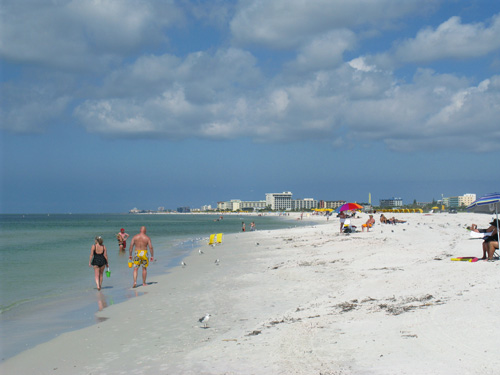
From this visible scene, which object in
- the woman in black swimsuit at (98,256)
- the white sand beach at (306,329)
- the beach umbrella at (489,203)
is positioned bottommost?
the white sand beach at (306,329)

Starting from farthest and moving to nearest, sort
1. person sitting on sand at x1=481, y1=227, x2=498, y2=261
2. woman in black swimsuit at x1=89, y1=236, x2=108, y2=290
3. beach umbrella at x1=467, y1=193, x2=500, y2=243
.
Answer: beach umbrella at x1=467, y1=193, x2=500, y2=243 → woman in black swimsuit at x1=89, y1=236, x2=108, y2=290 → person sitting on sand at x1=481, y1=227, x2=498, y2=261

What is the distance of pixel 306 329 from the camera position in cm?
697

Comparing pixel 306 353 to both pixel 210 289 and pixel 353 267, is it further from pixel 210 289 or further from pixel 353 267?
pixel 353 267

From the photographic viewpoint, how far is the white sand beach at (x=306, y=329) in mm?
5469

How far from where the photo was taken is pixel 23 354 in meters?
7.13

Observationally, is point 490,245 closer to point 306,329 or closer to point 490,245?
point 490,245

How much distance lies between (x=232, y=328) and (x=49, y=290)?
8538mm

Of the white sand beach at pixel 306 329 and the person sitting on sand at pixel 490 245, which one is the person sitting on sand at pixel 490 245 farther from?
the white sand beach at pixel 306 329

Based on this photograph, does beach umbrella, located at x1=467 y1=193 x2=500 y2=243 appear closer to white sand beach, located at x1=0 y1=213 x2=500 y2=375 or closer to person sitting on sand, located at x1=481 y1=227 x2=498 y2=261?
person sitting on sand, located at x1=481 y1=227 x2=498 y2=261

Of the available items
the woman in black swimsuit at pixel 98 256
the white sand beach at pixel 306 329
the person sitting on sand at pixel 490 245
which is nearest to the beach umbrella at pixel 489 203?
the person sitting on sand at pixel 490 245

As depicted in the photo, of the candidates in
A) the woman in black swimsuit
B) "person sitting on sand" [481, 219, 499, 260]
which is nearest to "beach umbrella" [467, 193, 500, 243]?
"person sitting on sand" [481, 219, 499, 260]

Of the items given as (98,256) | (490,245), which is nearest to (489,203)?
(490,245)

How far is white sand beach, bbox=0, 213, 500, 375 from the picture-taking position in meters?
5.47

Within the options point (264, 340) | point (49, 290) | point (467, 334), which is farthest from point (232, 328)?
point (49, 290)
